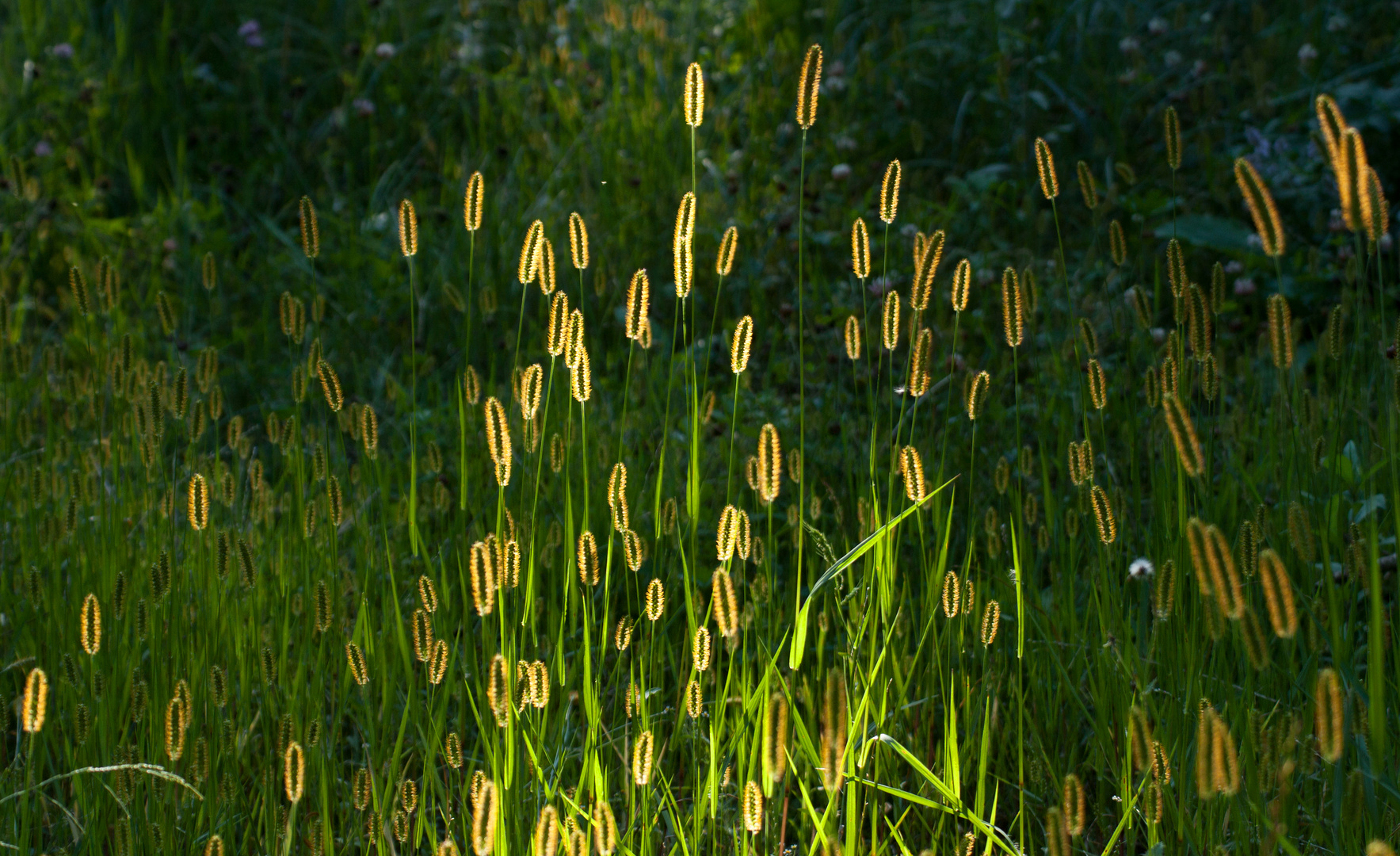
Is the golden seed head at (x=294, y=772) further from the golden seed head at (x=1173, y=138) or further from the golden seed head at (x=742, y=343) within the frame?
the golden seed head at (x=1173, y=138)

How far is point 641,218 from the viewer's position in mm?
4297

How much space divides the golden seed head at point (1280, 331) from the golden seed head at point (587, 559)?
33.4 inches

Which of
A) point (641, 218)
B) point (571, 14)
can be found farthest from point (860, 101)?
point (571, 14)

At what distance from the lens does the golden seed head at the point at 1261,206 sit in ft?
4.21

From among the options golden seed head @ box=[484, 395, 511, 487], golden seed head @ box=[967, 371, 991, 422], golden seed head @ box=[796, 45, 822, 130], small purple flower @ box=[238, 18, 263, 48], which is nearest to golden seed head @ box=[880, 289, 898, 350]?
golden seed head @ box=[967, 371, 991, 422]

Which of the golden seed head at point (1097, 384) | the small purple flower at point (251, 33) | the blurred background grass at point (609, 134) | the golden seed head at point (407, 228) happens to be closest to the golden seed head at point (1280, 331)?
the golden seed head at point (1097, 384)

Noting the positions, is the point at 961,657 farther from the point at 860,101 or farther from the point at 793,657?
the point at 860,101

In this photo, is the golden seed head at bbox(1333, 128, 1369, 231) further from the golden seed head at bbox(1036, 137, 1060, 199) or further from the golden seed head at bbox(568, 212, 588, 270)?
the golden seed head at bbox(568, 212, 588, 270)

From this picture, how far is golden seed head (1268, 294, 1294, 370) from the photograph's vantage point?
5.04 feet

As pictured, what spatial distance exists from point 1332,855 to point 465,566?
1430 millimetres

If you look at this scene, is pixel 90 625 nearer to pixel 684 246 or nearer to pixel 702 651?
pixel 702 651

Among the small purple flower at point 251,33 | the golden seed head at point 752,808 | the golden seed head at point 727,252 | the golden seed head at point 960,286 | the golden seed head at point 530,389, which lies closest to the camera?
the golden seed head at point 752,808

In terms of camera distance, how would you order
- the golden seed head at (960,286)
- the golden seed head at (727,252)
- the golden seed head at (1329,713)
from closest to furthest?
the golden seed head at (1329,713) < the golden seed head at (727,252) < the golden seed head at (960,286)

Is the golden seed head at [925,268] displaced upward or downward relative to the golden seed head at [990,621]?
upward
